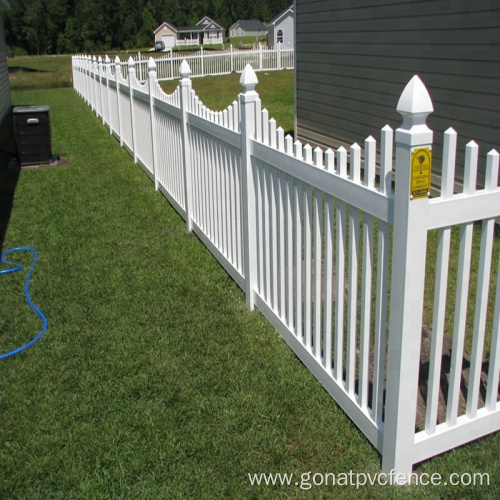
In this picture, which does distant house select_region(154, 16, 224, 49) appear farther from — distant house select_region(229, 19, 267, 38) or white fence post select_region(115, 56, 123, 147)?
white fence post select_region(115, 56, 123, 147)

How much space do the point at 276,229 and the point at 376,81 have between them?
4938 millimetres

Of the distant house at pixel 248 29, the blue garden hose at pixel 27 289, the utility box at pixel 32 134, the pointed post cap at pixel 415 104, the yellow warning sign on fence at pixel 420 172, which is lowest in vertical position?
the blue garden hose at pixel 27 289

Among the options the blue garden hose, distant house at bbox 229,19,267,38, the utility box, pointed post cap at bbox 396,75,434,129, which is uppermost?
distant house at bbox 229,19,267,38

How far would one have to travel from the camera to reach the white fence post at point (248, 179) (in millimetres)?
4219

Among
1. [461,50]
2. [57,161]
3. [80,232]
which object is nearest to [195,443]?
[80,232]

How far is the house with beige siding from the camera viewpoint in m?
A: 6.28

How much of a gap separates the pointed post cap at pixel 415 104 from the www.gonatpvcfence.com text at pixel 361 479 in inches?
63.5

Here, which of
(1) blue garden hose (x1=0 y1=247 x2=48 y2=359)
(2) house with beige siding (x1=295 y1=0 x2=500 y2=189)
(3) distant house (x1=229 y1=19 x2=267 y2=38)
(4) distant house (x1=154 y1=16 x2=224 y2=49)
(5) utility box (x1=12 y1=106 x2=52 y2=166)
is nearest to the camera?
(1) blue garden hose (x1=0 y1=247 x2=48 y2=359)

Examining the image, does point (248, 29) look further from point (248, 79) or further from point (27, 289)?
point (248, 79)

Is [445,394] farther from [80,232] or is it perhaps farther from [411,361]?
[80,232]

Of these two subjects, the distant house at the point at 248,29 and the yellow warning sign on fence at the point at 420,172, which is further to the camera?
the distant house at the point at 248,29

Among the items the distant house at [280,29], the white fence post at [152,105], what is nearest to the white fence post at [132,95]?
the white fence post at [152,105]

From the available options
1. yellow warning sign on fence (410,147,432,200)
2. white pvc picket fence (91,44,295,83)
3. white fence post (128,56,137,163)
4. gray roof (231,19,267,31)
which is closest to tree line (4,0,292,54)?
gray roof (231,19,267,31)

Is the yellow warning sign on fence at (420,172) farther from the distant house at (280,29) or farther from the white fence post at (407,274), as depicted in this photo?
the distant house at (280,29)
